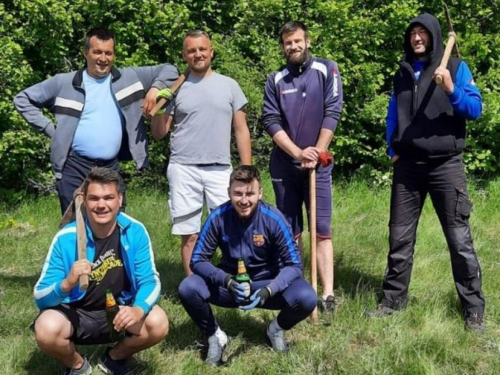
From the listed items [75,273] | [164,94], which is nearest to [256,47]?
[164,94]

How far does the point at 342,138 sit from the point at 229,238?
3.76 m

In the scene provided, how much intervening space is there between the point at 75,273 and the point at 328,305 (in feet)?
6.69

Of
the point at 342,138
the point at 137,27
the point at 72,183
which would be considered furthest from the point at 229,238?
the point at 137,27

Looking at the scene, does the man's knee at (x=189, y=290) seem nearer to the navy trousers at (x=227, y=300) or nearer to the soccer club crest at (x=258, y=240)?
the navy trousers at (x=227, y=300)

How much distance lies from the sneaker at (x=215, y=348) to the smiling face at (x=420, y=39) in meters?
2.36

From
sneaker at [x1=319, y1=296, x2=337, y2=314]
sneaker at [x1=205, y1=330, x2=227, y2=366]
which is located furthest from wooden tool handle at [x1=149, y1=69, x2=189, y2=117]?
sneaker at [x1=319, y1=296, x2=337, y2=314]

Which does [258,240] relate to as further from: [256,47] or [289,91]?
[256,47]

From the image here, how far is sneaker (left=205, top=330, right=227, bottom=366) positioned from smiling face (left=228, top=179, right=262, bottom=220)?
32.6 inches

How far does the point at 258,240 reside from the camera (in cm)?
448

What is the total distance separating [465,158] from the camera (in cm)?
793

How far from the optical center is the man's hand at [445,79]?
434cm

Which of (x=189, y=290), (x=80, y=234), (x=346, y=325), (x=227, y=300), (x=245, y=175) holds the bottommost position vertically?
(x=346, y=325)

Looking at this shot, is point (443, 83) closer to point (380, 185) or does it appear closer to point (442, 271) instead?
point (442, 271)

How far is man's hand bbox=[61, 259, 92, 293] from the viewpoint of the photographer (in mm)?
3797
